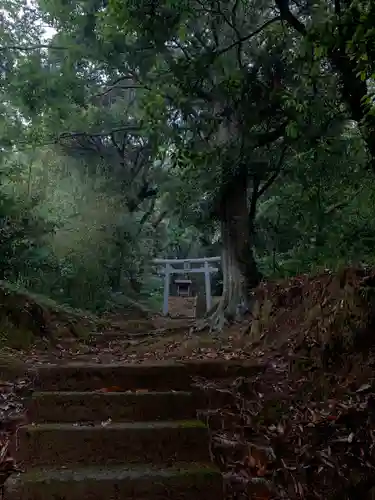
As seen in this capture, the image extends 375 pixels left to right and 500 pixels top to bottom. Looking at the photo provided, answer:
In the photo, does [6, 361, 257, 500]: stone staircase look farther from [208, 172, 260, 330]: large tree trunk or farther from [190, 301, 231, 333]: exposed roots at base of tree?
[208, 172, 260, 330]: large tree trunk

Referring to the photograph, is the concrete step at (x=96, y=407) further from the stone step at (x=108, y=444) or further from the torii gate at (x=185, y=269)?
the torii gate at (x=185, y=269)

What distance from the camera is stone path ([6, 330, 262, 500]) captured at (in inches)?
101

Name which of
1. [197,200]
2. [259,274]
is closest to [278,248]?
[259,274]

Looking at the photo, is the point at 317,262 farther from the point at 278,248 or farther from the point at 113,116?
the point at 113,116

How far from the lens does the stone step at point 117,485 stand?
2.54 meters

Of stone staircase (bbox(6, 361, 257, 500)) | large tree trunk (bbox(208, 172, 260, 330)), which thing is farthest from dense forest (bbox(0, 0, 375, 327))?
stone staircase (bbox(6, 361, 257, 500))

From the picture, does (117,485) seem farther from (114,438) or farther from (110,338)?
(110,338)

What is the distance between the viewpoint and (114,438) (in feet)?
9.34

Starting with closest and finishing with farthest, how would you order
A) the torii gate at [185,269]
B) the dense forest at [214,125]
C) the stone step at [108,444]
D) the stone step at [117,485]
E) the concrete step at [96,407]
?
1. the stone step at [117,485]
2. the stone step at [108,444]
3. the concrete step at [96,407]
4. the dense forest at [214,125]
5. the torii gate at [185,269]

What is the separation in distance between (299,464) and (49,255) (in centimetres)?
800

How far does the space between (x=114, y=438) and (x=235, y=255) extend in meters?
5.28

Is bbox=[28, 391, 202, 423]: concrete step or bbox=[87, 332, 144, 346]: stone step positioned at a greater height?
bbox=[28, 391, 202, 423]: concrete step

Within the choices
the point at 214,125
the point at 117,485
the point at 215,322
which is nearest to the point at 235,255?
the point at 215,322

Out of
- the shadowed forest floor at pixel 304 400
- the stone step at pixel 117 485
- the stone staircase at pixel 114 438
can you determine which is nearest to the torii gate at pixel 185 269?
the shadowed forest floor at pixel 304 400
